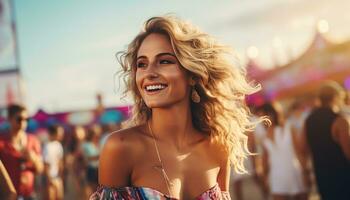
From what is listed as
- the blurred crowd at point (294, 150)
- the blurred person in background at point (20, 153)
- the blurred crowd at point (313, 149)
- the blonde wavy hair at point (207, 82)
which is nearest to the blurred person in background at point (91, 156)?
the blurred crowd at point (294, 150)

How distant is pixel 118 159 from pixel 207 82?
82 cm

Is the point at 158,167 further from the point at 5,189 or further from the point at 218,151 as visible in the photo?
the point at 5,189

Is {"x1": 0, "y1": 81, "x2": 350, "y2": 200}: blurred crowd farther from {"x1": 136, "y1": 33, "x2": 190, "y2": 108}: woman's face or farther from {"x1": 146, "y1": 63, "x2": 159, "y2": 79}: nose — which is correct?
{"x1": 146, "y1": 63, "x2": 159, "y2": 79}: nose

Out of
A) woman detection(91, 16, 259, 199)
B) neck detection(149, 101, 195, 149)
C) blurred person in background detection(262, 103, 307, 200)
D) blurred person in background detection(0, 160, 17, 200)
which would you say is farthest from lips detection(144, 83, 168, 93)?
blurred person in background detection(262, 103, 307, 200)

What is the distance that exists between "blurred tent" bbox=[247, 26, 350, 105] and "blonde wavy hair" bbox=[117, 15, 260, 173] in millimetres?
23229

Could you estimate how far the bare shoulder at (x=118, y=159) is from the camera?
7.76 feet

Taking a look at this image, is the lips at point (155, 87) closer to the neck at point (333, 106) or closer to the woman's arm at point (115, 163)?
the woman's arm at point (115, 163)

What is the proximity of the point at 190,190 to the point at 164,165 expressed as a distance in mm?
188

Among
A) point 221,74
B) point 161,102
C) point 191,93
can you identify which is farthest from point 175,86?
point 221,74

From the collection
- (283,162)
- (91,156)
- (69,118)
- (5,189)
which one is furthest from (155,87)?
(69,118)

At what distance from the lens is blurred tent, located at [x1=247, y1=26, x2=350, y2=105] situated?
27359 mm

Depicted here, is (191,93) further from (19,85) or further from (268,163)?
(19,85)

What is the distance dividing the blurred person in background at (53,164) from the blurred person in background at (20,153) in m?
2.91

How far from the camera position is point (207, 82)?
9.62 ft
